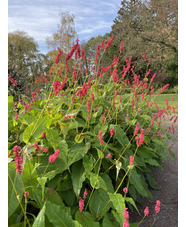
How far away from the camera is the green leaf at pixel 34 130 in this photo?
1.18 meters

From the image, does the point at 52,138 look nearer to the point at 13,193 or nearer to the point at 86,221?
the point at 13,193

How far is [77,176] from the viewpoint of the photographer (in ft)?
4.49

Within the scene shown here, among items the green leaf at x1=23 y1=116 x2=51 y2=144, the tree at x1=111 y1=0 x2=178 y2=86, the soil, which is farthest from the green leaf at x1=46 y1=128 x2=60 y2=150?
the tree at x1=111 y1=0 x2=178 y2=86

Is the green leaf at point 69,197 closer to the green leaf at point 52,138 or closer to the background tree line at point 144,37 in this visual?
the green leaf at point 52,138

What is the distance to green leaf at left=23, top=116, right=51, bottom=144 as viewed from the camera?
46.6 inches

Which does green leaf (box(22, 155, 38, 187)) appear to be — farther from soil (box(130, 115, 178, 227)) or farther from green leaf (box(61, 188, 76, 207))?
soil (box(130, 115, 178, 227))

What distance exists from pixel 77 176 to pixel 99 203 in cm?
21

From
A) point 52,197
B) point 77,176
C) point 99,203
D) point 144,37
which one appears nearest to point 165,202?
point 99,203

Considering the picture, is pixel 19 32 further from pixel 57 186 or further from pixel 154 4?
pixel 57 186

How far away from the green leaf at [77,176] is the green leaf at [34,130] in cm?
36

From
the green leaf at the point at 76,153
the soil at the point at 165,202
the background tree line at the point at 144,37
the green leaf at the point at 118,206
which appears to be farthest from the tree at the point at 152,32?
the green leaf at the point at 118,206

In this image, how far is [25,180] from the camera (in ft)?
3.65
